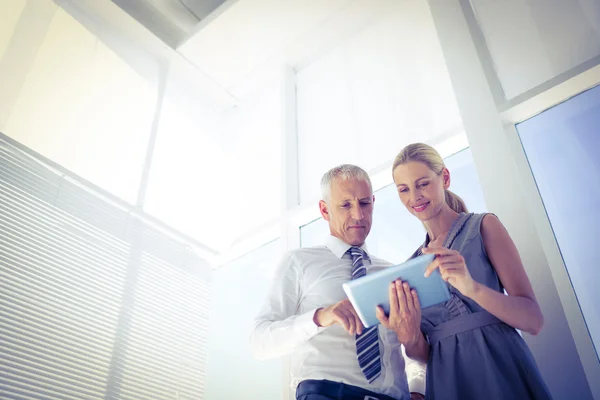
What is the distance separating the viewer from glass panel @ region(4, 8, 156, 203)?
8.42 feet

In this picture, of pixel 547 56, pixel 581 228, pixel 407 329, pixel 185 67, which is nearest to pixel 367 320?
pixel 407 329

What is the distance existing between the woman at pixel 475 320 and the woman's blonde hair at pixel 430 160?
130 millimetres

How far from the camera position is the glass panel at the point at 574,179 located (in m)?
1.65

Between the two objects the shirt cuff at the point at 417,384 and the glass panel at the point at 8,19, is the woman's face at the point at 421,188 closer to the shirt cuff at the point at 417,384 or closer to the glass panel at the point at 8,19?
the shirt cuff at the point at 417,384

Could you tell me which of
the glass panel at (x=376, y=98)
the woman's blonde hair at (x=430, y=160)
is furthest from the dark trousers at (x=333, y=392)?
the glass panel at (x=376, y=98)

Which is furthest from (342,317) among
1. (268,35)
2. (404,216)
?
(268,35)

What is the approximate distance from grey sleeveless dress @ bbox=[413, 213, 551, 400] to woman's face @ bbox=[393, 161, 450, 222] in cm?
15

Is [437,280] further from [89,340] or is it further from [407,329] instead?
[89,340]

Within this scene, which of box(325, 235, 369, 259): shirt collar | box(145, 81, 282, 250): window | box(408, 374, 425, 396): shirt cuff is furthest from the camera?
box(145, 81, 282, 250): window

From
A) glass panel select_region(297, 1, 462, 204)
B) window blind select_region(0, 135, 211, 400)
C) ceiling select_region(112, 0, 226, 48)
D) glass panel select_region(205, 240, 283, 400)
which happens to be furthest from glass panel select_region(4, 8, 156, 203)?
glass panel select_region(297, 1, 462, 204)

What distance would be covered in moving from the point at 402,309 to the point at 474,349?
206 millimetres

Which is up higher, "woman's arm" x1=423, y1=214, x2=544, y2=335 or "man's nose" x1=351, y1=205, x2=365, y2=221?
"man's nose" x1=351, y1=205, x2=365, y2=221

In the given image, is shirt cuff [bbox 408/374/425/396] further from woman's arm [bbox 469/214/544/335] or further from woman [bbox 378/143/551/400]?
woman's arm [bbox 469/214/544/335]

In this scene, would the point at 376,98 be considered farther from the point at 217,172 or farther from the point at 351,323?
the point at 351,323
